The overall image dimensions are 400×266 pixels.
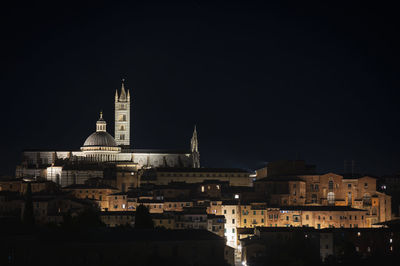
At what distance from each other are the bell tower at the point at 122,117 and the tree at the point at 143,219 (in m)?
41.2

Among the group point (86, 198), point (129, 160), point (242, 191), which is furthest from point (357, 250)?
point (129, 160)

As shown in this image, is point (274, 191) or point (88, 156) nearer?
point (274, 191)

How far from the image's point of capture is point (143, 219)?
56188 mm

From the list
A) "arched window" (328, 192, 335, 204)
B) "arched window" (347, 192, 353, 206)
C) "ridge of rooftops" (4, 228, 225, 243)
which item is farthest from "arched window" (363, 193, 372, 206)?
"ridge of rooftops" (4, 228, 225, 243)

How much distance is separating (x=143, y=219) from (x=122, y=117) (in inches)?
1797

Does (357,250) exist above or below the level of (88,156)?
below

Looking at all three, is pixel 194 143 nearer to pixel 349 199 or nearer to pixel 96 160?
pixel 96 160

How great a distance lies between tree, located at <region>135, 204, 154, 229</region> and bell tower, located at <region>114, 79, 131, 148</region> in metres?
41.2

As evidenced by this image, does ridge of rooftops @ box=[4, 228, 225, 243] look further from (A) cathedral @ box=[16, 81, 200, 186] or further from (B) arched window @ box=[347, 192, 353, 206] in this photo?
(A) cathedral @ box=[16, 81, 200, 186]

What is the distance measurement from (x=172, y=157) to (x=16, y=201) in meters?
24.9

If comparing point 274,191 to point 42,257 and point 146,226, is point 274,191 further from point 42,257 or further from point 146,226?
point 42,257

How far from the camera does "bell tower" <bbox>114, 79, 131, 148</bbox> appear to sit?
327ft

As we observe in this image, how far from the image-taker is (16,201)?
6575cm

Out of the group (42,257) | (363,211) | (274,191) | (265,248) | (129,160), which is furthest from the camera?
(129,160)
